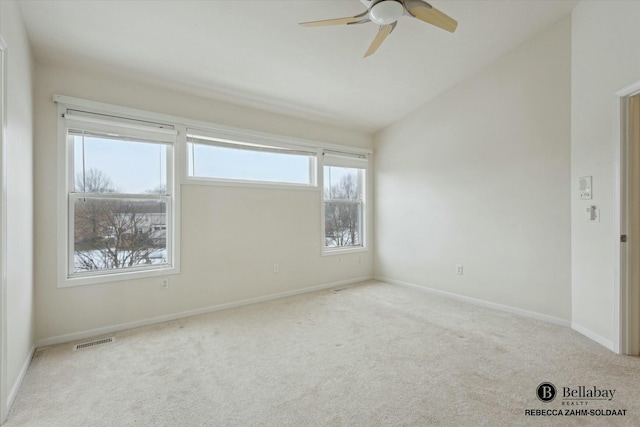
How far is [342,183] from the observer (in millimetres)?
5184

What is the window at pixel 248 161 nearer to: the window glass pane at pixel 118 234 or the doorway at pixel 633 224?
the window glass pane at pixel 118 234

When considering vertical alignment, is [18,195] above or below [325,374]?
above

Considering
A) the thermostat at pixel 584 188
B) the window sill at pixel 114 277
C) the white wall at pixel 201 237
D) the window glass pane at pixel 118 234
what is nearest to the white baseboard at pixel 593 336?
the thermostat at pixel 584 188

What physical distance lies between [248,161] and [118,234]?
173 centimetres

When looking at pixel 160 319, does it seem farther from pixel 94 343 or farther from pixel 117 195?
pixel 117 195

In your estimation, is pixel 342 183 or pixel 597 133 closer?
pixel 597 133

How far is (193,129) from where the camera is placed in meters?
3.62

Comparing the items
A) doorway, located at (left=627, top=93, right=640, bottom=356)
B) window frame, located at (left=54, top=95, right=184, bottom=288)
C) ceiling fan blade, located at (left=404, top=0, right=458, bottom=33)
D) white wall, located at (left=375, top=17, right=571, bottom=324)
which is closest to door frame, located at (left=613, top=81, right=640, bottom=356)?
doorway, located at (left=627, top=93, right=640, bottom=356)

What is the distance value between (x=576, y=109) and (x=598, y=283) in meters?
1.71

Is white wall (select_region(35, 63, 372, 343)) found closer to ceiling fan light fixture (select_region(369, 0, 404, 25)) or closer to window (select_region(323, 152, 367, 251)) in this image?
window (select_region(323, 152, 367, 251))

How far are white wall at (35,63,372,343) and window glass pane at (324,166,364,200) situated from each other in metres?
0.35

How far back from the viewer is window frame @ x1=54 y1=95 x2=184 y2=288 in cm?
288

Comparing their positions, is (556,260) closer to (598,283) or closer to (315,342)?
(598,283)

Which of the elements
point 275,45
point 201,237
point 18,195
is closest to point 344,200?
point 201,237
